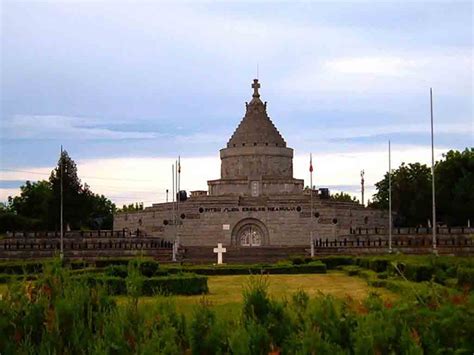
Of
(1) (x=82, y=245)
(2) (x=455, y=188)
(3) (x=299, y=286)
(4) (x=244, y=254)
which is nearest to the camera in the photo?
(3) (x=299, y=286)

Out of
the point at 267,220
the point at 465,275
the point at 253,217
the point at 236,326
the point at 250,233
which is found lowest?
the point at 465,275

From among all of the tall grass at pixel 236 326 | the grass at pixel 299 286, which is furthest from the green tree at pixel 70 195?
the tall grass at pixel 236 326

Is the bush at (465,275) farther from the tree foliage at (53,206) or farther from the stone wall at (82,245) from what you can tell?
the tree foliage at (53,206)

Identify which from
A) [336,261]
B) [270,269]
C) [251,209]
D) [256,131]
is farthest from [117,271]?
[256,131]

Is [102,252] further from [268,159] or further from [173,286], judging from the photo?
[173,286]

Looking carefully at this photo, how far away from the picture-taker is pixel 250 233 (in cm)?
4738

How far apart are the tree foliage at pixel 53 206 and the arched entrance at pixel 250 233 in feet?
36.0

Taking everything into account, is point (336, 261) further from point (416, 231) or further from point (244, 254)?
point (416, 231)

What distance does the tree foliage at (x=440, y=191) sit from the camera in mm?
50094

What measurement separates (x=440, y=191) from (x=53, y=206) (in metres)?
24.7

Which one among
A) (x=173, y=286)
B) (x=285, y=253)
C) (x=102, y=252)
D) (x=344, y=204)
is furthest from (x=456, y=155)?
(x=173, y=286)

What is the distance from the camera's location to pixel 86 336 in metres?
7.89

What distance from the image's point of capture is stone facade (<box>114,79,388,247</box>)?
46.4 m

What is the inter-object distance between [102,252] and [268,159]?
17439 millimetres
